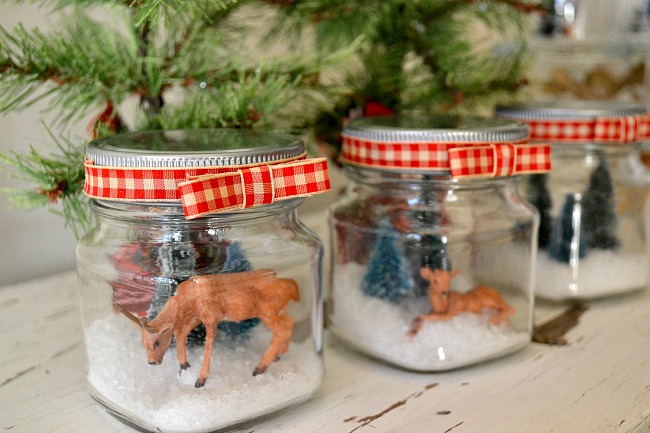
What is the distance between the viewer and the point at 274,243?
1.72 ft

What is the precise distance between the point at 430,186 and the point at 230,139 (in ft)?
0.60

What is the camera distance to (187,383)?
0.48 meters

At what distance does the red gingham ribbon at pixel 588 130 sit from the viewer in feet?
2.43

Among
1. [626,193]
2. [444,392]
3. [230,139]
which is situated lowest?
[444,392]

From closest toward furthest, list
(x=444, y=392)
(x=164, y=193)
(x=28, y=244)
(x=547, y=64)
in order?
(x=164, y=193)
(x=444, y=392)
(x=28, y=244)
(x=547, y=64)

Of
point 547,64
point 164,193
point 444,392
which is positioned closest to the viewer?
point 164,193

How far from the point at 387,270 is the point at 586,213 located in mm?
285

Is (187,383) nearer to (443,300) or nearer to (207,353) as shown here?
(207,353)

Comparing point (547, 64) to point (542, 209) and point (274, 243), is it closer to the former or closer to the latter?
point (542, 209)

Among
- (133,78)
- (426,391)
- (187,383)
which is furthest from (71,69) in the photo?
(426,391)

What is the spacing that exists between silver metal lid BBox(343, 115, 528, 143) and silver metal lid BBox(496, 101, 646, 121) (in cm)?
11

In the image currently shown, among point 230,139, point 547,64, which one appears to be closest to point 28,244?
point 230,139

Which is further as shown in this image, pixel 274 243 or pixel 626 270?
pixel 626 270

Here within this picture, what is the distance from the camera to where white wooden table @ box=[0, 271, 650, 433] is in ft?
1.69
